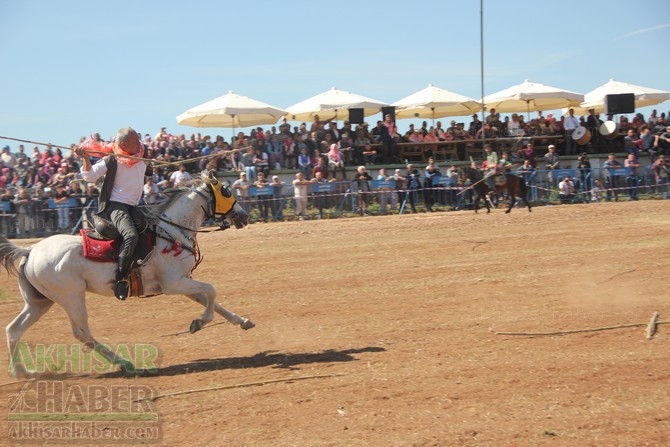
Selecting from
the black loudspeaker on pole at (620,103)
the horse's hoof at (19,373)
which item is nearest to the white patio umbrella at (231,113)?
the black loudspeaker on pole at (620,103)

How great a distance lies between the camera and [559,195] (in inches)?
1073

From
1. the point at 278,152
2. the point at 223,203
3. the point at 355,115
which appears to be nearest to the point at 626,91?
the point at 355,115

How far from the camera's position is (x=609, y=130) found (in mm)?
30891

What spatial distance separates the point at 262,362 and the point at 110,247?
7.34 ft

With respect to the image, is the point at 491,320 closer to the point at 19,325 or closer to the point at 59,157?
the point at 19,325

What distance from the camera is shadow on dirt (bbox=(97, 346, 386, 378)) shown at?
917 cm

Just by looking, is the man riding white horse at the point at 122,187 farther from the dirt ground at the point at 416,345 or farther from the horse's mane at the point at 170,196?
the dirt ground at the point at 416,345

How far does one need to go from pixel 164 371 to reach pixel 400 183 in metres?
17.9

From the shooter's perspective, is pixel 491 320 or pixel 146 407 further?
pixel 491 320

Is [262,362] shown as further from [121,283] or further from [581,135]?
[581,135]

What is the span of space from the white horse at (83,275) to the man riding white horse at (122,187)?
9.3 inches

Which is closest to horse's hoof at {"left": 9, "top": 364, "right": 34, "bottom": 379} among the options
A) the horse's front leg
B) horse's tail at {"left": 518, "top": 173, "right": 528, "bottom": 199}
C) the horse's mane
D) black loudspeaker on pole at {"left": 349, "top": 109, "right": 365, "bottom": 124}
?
the horse's front leg

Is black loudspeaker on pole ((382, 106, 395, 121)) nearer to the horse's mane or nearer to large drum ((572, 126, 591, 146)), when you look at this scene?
large drum ((572, 126, 591, 146))

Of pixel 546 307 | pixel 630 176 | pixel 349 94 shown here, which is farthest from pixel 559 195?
pixel 546 307
